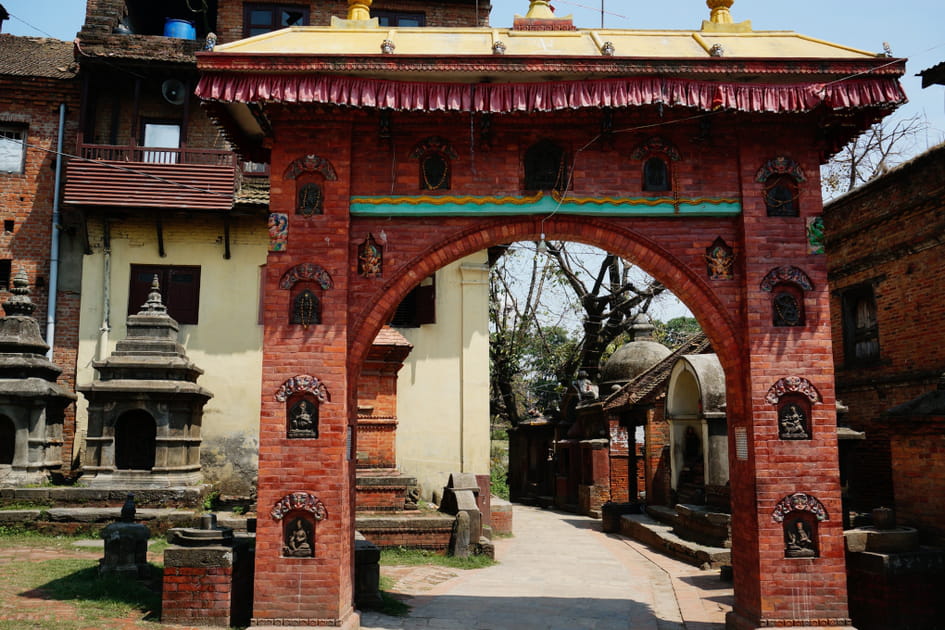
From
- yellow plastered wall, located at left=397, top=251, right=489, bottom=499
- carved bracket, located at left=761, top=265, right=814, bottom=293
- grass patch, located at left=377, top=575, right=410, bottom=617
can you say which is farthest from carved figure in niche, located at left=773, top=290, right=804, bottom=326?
yellow plastered wall, located at left=397, top=251, right=489, bottom=499

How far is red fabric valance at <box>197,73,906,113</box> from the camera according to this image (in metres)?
8.10

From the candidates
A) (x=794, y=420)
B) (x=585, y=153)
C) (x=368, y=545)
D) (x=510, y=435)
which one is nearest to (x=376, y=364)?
(x=368, y=545)

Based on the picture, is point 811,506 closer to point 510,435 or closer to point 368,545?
point 368,545

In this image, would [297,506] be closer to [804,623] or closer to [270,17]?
[804,623]

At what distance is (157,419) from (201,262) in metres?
4.95

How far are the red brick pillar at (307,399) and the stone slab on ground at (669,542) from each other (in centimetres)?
680

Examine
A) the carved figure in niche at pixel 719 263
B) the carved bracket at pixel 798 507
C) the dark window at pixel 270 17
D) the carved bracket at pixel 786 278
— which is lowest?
the carved bracket at pixel 798 507

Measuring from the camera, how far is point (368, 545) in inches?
392

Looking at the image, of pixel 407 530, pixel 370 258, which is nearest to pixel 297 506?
pixel 370 258

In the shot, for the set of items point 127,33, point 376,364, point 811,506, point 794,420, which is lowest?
point 811,506

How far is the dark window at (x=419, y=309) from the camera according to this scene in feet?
60.6

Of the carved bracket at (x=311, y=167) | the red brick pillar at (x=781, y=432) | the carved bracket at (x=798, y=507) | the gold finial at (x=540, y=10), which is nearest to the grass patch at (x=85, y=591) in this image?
the carved bracket at (x=311, y=167)

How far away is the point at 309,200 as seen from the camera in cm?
862

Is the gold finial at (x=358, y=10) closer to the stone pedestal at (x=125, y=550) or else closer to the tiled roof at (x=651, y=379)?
the stone pedestal at (x=125, y=550)
